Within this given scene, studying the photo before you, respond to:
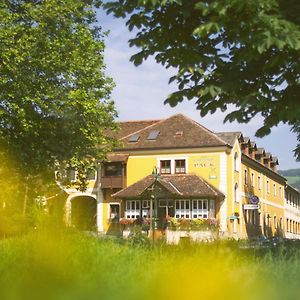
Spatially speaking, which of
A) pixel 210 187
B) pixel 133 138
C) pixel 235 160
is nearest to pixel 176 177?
pixel 210 187

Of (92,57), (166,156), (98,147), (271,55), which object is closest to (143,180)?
(166,156)

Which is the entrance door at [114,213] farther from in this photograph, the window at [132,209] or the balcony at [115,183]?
the balcony at [115,183]

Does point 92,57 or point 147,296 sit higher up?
point 92,57

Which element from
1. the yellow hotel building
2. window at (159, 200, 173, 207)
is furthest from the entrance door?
window at (159, 200, 173, 207)

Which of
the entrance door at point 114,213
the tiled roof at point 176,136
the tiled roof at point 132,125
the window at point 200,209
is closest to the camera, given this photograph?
the window at point 200,209

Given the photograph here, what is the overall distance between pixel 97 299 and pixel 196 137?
146 feet

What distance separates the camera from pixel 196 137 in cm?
4934

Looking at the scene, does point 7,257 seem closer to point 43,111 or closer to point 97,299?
point 97,299

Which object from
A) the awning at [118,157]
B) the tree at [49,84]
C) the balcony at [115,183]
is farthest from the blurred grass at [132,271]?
the balcony at [115,183]

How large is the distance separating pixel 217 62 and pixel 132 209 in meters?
40.9

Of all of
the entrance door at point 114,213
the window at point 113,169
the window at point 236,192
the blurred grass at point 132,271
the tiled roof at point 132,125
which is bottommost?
the blurred grass at point 132,271

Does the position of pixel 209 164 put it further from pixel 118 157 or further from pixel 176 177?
pixel 118 157

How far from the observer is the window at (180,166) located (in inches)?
1938

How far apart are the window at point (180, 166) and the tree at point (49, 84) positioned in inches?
814
